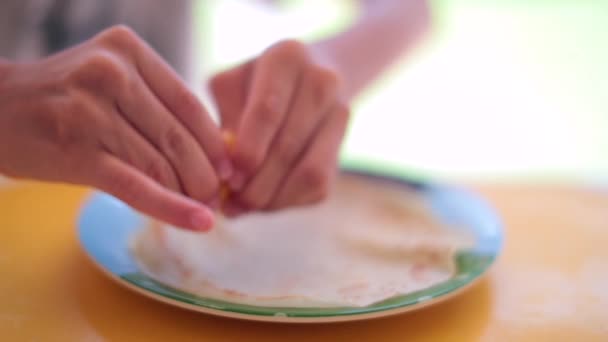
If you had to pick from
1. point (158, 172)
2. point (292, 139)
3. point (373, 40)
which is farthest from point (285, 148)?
point (373, 40)

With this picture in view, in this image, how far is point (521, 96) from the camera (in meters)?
1.75

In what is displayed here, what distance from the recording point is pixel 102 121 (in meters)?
0.44

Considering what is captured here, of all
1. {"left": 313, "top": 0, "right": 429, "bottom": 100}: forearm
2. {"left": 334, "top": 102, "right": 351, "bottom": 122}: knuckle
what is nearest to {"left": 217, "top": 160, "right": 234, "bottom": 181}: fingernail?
{"left": 334, "top": 102, "right": 351, "bottom": 122}: knuckle

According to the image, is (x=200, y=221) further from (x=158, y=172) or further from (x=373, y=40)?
(x=373, y=40)

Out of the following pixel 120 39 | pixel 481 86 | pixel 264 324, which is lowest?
pixel 264 324

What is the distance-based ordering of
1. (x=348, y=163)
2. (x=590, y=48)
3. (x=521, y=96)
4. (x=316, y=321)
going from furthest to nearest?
(x=590, y=48)
(x=521, y=96)
(x=348, y=163)
(x=316, y=321)

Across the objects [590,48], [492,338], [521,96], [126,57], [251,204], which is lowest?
[492,338]

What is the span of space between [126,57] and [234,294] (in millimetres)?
198

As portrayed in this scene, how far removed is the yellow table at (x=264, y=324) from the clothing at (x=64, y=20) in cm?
27

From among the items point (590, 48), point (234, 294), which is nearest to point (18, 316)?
point (234, 294)

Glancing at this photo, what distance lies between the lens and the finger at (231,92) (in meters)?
0.57

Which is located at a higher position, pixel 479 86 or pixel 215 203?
pixel 479 86

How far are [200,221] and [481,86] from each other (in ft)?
5.24

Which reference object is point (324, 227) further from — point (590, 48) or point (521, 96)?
point (590, 48)
